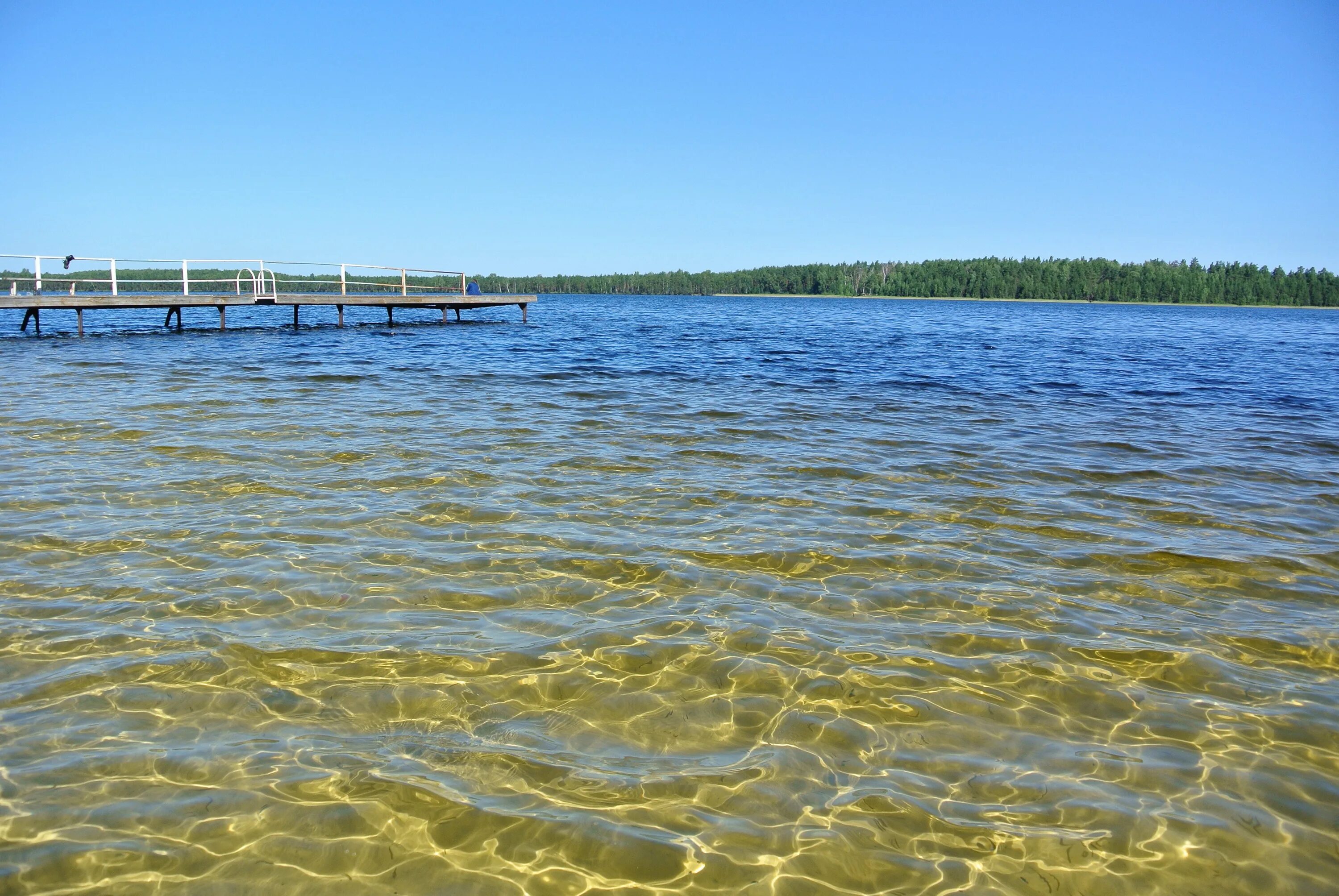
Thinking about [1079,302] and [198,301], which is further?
[1079,302]

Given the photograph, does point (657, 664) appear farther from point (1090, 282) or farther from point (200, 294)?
point (1090, 282)

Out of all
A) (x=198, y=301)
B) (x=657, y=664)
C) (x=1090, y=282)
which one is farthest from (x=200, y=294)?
(x=1090, y=282)

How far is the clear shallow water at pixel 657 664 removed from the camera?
9.40ft

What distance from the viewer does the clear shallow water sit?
287 centimetres

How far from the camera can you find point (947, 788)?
3230 millimetres

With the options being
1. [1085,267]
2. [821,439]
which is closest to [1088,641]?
[821,439]

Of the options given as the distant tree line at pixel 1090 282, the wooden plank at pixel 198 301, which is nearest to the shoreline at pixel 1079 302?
the distant tree line at pixel 1090 282

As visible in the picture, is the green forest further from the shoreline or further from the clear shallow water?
the clear shallow water

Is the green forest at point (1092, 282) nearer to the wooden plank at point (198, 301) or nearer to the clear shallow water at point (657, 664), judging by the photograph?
the wooden plank at point (198, 301)

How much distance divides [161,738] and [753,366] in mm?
18868

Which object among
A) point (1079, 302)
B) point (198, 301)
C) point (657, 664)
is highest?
point (1079, 302)

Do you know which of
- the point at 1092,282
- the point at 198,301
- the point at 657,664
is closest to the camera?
the point at 657,664

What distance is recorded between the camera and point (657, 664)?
14.0 feet

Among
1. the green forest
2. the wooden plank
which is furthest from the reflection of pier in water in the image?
the green forest
